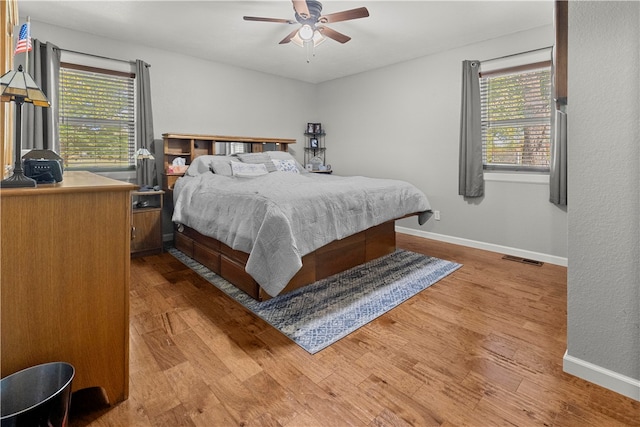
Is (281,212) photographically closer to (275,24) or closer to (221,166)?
(221,166)

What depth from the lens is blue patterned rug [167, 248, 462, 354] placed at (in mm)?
2111

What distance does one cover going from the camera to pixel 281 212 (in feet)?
7.55

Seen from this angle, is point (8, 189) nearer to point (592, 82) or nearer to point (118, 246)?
point (118, 246)

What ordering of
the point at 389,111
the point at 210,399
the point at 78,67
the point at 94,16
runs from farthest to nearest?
the point at 389,111
the point at 78,67
the point at 94,16
the point at 210,399

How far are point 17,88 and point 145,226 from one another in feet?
8.75

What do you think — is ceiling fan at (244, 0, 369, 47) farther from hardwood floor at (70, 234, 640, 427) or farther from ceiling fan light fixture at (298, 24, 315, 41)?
hardwood floor at (70, 234, 640, 427)

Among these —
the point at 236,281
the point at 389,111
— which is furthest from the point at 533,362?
the point at 389,111

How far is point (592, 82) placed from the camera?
1532 mm

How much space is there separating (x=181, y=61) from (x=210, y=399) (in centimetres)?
414

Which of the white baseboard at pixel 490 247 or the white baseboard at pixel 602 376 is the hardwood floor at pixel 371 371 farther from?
the white baseboard at pixel 490 247

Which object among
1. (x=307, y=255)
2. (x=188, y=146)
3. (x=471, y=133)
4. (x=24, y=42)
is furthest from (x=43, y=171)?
(x=471, y=133)

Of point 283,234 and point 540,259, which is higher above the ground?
point 283,234

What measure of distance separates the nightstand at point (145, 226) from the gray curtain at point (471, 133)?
3607 millimetres

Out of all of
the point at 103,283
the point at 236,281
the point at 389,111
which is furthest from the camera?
the point at 389,111
